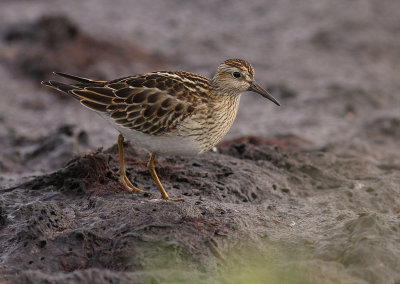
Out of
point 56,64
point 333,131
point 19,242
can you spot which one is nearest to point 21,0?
point 56,64

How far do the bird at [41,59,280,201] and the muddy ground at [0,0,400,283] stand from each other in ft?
2.10

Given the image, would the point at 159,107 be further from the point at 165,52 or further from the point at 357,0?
the point at 357,0

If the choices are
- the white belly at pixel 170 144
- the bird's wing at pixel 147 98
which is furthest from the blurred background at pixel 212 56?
the white belly at pixel 170 144

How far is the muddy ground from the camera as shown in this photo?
6.02m

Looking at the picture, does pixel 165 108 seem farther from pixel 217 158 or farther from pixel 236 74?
pixel 217 158

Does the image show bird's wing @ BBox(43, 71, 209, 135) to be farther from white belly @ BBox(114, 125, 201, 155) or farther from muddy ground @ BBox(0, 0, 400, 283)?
muddy ground @ BBox(0, 0, 400, 283)

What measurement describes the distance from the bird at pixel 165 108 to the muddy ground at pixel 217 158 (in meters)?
0.64

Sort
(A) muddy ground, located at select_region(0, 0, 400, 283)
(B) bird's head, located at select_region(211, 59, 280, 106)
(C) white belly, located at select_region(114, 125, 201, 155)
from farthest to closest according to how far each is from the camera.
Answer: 1. (B) bird's head, located at select_region(211, 59, 280, 106)
2. (C) white belly, located at select_region(114, 125, 201, 155)
3. (A) muddy ground, located at select_region(0, 0, 400, 283)

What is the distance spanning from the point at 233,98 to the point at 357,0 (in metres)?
11.3

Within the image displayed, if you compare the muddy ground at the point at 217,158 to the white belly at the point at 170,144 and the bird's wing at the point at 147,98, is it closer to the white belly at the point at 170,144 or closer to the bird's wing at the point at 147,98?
the white belly at the point at 170,144

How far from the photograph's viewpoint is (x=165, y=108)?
7547mm

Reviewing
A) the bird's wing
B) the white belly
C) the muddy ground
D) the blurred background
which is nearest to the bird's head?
the bird's wing

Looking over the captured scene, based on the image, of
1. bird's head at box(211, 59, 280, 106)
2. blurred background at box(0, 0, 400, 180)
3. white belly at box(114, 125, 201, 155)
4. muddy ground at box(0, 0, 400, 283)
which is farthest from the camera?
blurred background at box(0, 0, 400, 180)

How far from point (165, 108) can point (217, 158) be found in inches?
71.5
